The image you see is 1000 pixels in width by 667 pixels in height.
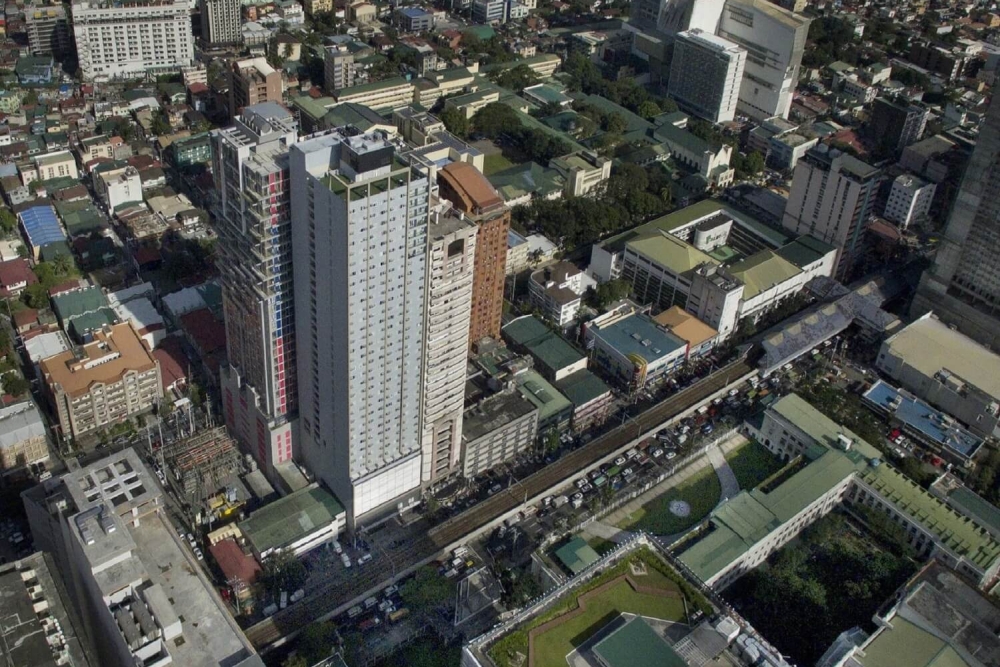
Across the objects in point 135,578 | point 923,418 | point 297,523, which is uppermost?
point 135,578

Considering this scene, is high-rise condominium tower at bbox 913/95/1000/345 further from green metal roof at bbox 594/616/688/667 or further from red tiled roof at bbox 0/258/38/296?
red tiled roof at bbox 0/258/38/296

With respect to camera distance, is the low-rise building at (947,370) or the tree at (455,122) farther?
the tree at (455,122)

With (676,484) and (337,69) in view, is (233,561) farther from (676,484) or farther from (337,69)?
(337,69)

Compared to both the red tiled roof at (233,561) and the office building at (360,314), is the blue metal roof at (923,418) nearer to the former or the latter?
the office building at (360,314)

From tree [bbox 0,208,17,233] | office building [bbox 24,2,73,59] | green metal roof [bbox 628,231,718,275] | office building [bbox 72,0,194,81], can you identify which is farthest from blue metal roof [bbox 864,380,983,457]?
office building [bbox 24,2,73,59]

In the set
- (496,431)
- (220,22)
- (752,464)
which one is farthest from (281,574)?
(220,22)

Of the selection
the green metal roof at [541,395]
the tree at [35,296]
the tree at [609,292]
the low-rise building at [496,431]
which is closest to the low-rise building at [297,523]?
the low-rise building at [496,431]
